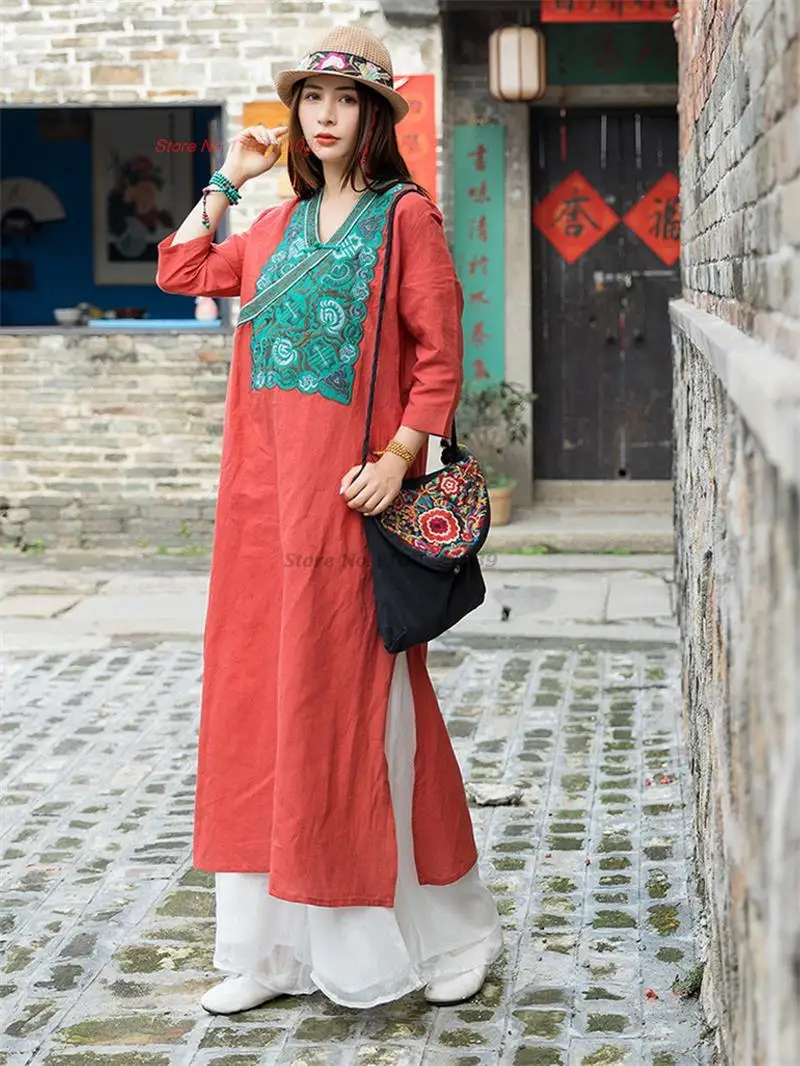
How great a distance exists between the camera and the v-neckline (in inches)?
151

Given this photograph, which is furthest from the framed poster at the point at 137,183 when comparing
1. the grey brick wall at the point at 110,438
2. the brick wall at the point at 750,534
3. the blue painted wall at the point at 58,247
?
the brick wall at the point at 750,534

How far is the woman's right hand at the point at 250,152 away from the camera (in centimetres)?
413

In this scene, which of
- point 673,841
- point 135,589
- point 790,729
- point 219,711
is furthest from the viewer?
point 135,589

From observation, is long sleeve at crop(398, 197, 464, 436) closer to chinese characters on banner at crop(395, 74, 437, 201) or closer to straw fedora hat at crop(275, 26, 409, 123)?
straw fedora hat at crop(275, 26, 409, 123)

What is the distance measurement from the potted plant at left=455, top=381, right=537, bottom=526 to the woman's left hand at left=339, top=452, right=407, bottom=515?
6610mm

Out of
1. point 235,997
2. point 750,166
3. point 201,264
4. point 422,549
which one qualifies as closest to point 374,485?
point 422,549

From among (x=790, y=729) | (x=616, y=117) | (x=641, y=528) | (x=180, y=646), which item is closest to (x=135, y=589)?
(x=180, y=646)

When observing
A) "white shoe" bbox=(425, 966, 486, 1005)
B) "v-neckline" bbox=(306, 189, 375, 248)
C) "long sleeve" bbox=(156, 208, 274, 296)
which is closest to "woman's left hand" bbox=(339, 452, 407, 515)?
"v-neckline" bbox=(306, 189, 375, 248)

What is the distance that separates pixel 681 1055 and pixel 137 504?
25.1 feet

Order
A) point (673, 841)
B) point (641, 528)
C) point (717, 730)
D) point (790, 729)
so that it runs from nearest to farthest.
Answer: point (790, 729) < point (717, 730) < point (673, 841) < point (641, 528)

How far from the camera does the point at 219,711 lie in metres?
3.97

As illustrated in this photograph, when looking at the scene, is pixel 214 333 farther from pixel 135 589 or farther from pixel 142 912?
pixel 142 912

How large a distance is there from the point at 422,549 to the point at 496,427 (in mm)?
7234

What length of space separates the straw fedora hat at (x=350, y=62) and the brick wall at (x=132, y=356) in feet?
21.5
